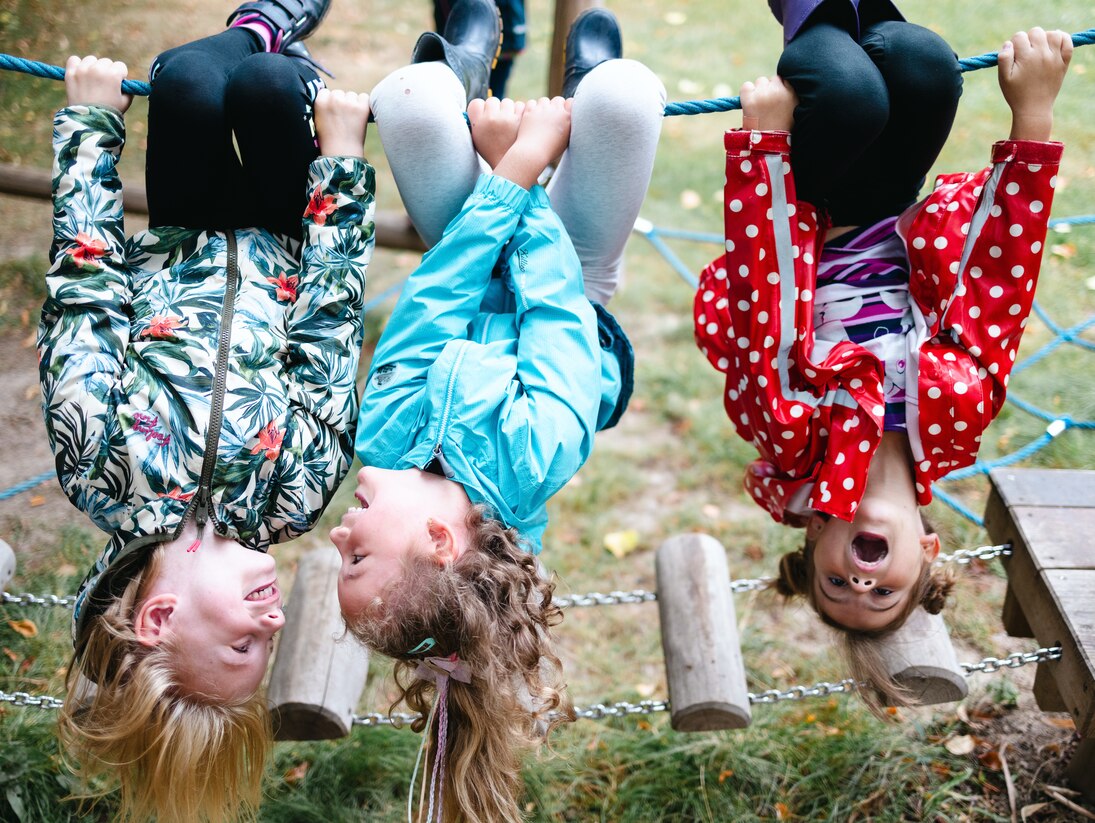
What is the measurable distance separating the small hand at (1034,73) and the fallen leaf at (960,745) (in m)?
1.63

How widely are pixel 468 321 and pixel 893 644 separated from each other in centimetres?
110

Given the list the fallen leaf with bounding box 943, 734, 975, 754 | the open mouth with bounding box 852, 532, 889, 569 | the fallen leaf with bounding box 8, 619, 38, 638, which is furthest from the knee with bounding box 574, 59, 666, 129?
the fallen leaf with bounding box 8, 619, 38, 638

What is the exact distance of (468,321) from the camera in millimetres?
1865

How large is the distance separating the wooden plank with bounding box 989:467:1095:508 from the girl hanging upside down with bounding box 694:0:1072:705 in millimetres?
480

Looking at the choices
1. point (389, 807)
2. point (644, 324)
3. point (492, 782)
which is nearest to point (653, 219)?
point (644, 324)

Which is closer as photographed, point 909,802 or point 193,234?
point 193,234

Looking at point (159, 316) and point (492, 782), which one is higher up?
point (159, 316)

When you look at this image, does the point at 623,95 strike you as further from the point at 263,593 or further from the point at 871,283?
the point at 263,593

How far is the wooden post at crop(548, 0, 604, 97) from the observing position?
2.74 m

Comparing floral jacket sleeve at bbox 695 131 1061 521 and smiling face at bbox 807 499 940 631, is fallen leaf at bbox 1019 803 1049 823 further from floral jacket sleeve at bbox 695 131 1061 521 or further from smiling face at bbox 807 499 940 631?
floral jacket sleeve at bbox 695 131 1061 521

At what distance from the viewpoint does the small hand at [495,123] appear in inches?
73.7

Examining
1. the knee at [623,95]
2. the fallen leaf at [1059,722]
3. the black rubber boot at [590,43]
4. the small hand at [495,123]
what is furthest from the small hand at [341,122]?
the fallen leaf at [1059,722]

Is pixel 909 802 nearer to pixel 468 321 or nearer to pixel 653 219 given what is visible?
pixel 468 321

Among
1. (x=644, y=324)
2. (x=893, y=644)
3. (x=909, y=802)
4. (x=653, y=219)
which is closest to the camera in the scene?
(x=893, y=644)
